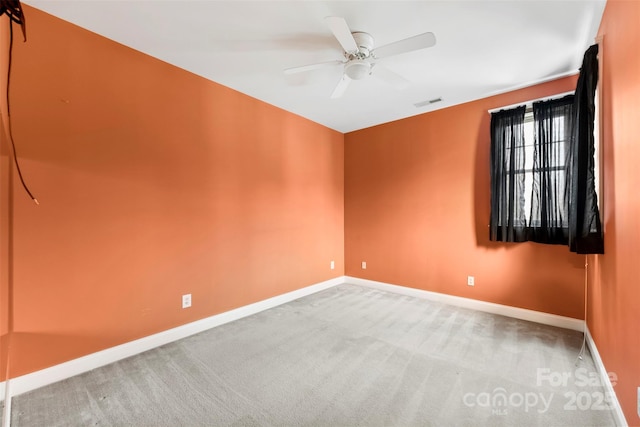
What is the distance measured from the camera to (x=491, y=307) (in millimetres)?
3127

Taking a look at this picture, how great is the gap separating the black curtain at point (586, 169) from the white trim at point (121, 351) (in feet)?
10.1

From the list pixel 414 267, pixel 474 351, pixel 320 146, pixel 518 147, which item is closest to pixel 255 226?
pixel 320 146

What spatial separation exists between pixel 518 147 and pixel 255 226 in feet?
10.3

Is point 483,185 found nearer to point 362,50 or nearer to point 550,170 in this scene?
point 550,170

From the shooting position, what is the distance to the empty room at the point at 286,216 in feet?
5.41

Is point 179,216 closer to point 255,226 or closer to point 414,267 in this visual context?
point 255,226

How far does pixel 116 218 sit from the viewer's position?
217 centimetres

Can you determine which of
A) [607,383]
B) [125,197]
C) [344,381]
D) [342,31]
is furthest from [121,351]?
[607,383]

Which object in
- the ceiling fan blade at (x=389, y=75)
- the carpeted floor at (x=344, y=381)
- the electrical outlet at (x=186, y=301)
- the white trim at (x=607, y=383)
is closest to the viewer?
the white trim at (x=607, y=383)

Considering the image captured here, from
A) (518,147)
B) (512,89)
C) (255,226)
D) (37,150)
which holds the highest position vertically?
(512,89)

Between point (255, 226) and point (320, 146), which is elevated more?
point (320, 146)

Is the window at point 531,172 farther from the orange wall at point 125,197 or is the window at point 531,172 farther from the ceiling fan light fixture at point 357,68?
the orange wall at point 125,197

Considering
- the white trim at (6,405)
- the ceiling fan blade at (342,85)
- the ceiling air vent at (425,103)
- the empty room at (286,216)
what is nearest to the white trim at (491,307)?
the empty room at (286,216)

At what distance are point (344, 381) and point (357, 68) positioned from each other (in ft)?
7.98
